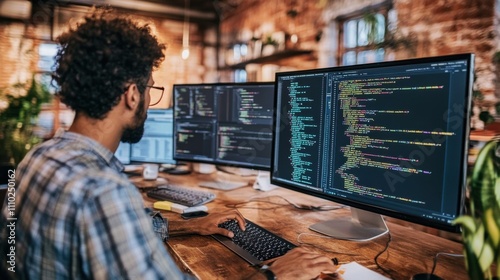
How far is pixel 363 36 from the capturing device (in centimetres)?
405

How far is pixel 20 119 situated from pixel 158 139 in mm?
1374

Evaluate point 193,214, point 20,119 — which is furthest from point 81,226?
point 20,119

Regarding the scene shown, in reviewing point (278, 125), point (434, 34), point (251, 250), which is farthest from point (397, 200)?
point (434, 34)

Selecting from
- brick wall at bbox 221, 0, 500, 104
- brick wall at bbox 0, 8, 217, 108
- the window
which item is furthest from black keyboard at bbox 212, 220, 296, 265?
brick wall at bbox 0, 8, 217, 108

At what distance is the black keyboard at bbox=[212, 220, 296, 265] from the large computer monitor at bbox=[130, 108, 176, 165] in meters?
1.00

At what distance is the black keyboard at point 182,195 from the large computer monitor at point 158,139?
406 mm

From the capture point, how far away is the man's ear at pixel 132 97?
0.97 metres

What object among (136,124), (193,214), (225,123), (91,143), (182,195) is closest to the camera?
(91,143)

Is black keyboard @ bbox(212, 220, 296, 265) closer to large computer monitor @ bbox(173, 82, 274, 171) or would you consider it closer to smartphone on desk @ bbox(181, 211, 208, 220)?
smartphone on desk @ bbox(181, 211, 208, 220)

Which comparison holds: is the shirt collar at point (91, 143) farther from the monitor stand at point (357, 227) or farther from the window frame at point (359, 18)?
the window frame at point (359, 18)

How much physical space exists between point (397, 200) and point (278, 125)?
0.57 meters

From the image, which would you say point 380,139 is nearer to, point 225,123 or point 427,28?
point 225,123

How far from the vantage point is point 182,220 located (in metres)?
Answer: 1.42

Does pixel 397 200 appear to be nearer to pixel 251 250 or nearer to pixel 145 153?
pixel 251 250
